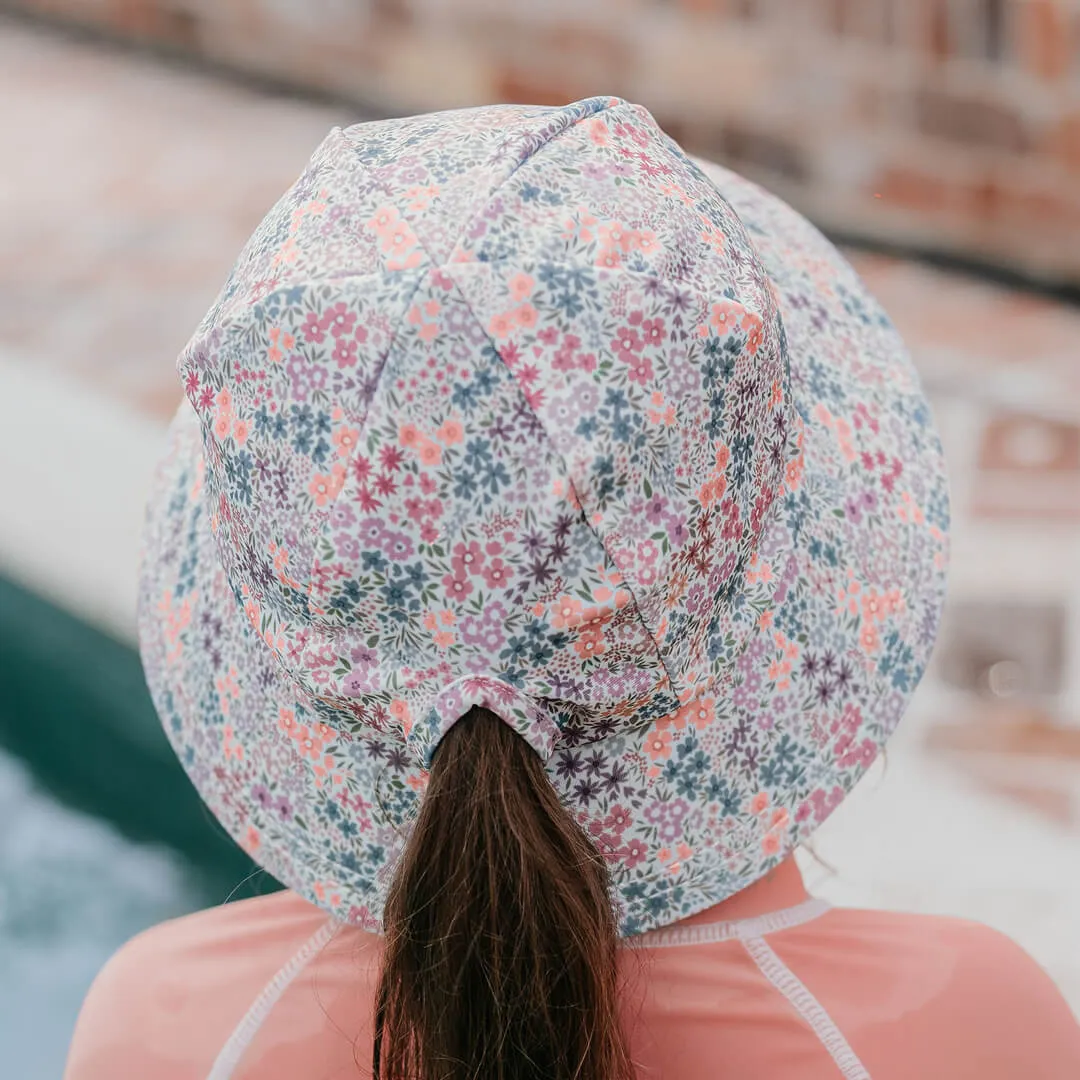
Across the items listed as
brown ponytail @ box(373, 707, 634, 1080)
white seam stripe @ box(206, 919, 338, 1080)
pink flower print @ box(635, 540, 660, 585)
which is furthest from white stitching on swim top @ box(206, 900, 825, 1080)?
pink flower print @ box(635, 540, 660, 585)

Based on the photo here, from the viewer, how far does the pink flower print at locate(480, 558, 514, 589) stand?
546 millimetres

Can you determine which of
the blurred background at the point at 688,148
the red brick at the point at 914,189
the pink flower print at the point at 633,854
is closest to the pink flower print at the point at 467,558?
the pink flower print at the point at 633,854

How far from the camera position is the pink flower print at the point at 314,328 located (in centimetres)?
55

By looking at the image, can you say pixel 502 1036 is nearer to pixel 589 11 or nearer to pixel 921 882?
pixel 921 882

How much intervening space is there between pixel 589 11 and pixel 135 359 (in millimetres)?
1213

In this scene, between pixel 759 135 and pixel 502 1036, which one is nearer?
pixel 502 1036

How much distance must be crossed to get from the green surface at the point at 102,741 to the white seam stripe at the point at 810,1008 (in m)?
1.45

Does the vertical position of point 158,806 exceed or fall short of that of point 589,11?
it falls short

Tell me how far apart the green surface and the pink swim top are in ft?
4.28

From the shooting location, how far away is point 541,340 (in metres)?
0.54

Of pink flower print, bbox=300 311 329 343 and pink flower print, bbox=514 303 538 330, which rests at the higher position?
pink flower print, bbox=514 303 538 330

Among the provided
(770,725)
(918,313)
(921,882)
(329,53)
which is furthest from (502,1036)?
(329,53)

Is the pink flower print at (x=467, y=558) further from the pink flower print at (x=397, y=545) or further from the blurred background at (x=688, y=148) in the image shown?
the blurred background at (x=688, y=148)

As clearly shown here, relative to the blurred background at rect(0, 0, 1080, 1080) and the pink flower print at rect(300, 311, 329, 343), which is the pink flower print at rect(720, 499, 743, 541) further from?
the blurred background at rect(0, 0, 1080, 1080)
